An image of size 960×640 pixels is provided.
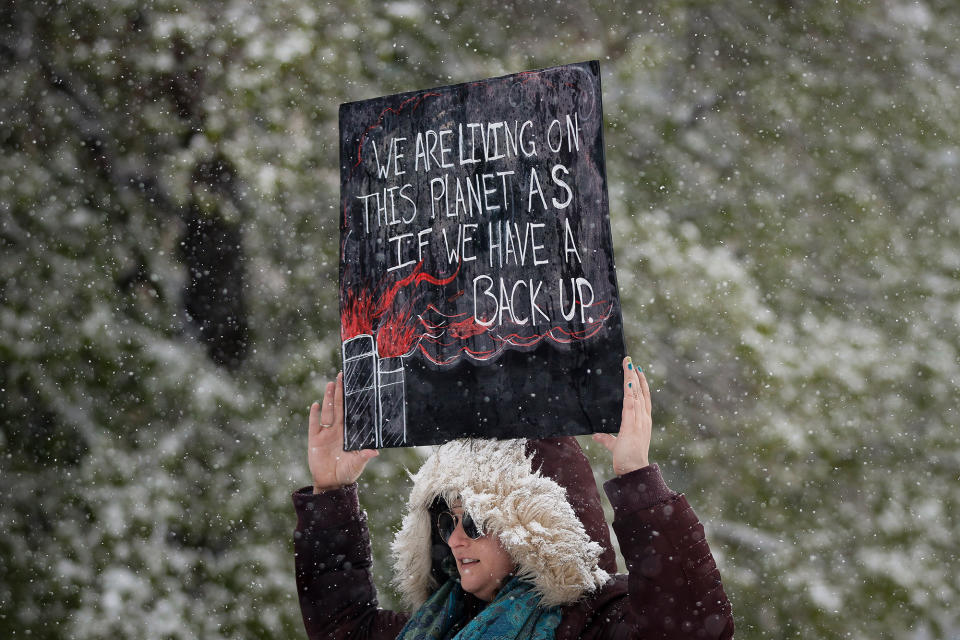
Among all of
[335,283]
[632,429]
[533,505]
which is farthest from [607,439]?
[335,283]

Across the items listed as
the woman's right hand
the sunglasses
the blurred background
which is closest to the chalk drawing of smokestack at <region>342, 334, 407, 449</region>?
the woman's right hand

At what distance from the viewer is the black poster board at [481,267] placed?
156 cm

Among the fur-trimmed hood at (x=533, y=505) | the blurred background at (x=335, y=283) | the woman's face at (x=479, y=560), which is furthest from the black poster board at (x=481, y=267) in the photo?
the blurred background at (x=335, y=283)

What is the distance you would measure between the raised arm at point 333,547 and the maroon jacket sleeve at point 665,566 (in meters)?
0.66

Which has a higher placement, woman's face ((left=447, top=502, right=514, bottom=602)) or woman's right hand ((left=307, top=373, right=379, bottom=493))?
woman's right hand ((left=307, top=373, right=379, bottom=493))

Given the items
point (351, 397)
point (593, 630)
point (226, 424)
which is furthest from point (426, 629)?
point (226, 424)

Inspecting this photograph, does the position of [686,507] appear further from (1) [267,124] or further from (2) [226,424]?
(1) [267,124]

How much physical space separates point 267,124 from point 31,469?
2.07 metres

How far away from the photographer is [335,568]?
1.82 metres

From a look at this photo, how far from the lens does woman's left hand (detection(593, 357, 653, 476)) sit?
146 centimetres

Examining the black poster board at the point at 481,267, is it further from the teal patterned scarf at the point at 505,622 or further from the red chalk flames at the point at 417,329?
the teal patterned scarf at the point at 505,622

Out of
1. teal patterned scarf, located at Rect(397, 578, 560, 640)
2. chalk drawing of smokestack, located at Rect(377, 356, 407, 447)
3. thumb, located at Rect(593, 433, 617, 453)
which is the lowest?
teal patterned scarf, located at Rect(397, 578, 560, 640)

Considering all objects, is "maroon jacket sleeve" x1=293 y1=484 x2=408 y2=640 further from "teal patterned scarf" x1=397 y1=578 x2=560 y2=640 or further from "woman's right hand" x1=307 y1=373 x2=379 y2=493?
"teal patterned scarf" x1=397 y1=578 x2=560 y2=640

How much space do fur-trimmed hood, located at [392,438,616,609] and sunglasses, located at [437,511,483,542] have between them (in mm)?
26
